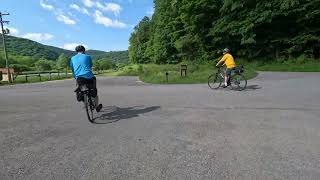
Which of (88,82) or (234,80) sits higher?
(88,82)

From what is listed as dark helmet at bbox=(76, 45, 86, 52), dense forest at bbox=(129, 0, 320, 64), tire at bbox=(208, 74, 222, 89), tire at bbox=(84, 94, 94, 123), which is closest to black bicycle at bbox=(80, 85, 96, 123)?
tire at bbox=(84, 94, 94, 123)

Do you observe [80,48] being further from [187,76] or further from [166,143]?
[187,76]

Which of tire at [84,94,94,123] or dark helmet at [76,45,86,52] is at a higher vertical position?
dark helmet at [76,45,86,52]

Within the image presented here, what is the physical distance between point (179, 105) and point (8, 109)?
551 cm

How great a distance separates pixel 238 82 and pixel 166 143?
9.57 meters

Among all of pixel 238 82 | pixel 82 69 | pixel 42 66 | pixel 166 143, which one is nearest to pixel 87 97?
pixel 82 69

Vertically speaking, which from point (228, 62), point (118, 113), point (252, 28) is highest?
point (252, 28)

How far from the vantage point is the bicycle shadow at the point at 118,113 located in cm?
Answer: 847

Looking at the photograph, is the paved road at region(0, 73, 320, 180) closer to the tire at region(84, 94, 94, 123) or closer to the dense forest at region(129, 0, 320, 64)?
the tire at region(84, 94, 94, 123)

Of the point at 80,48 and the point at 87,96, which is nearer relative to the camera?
the point at 87,96

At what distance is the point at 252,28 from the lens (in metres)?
40.0

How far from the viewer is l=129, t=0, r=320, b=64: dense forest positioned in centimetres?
3738

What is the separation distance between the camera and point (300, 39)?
123ft

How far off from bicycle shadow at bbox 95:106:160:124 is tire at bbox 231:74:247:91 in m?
5.80
